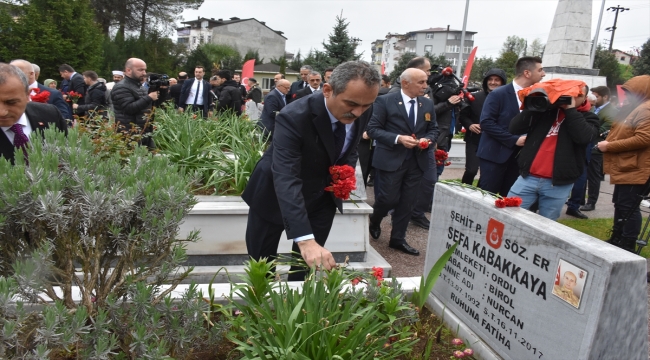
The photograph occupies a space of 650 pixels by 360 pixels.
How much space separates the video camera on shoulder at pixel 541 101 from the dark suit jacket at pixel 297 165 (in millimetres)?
1608

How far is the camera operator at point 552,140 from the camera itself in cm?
383

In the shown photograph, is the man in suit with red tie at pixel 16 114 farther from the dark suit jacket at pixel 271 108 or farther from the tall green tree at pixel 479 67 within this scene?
the tall green tree at pixel 479 67

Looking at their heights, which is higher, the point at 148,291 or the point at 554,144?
Answer: the point at 554,144

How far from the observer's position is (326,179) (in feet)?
9.70

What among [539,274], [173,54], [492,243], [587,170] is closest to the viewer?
[539,274]

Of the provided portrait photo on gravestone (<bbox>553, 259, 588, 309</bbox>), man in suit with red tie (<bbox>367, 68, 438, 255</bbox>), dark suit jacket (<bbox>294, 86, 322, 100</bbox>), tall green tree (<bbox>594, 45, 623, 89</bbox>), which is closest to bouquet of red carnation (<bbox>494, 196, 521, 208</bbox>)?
portrait photo on gravestone (<bbox>553, 259, 588, 309</bbox>)

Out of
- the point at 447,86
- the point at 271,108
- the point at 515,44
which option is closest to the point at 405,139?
the point at 447,86

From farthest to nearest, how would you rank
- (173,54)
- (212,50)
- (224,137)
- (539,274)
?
(212,50)
(173,54)
(224,137)
(539,274)

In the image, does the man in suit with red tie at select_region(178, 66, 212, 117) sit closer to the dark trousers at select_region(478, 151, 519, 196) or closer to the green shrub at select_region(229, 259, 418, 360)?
the dark trousers at select_region(478, 151, 519, 196)

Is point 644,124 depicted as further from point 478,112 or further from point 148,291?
point 148,291

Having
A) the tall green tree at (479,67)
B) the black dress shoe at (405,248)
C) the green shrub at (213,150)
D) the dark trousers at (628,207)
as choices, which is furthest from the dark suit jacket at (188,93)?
the tall green tree at (479,67)

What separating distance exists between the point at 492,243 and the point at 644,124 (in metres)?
3.07

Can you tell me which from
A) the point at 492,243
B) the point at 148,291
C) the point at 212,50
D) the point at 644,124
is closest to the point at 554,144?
the point at 644,124

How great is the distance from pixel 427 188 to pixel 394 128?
1337 mm
